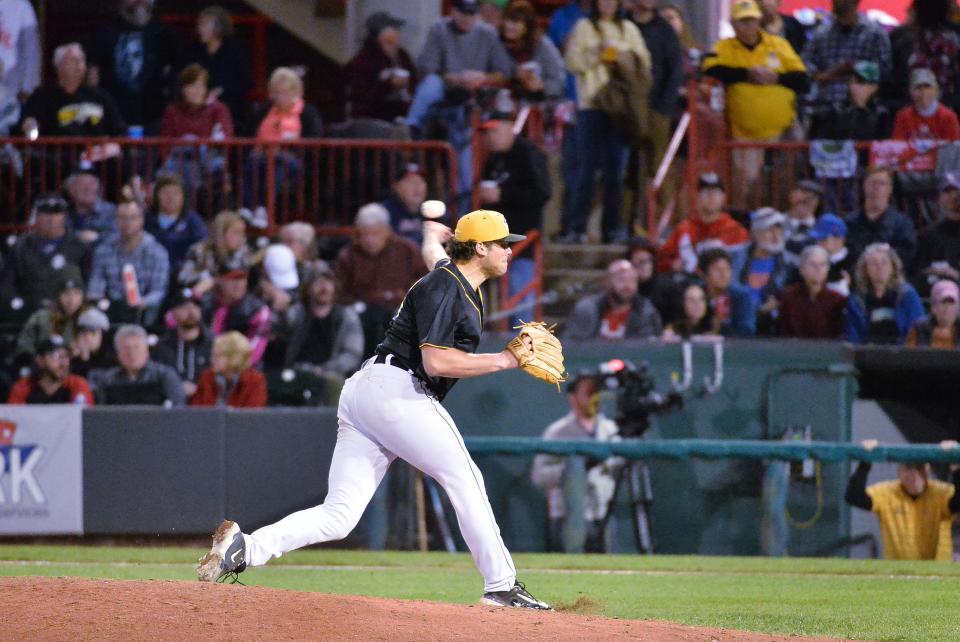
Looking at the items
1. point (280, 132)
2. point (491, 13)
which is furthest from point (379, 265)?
point (491, 13)

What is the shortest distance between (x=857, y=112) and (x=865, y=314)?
8.12 ft

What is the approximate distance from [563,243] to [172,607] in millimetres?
9065

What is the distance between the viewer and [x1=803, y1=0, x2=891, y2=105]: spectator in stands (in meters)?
15.1

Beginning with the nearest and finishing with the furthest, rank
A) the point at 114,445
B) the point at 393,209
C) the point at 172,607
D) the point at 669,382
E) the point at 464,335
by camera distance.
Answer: the point at 172,607
the point at 464,335
the point at 114,445
the point at 669,382
the point at 393,209

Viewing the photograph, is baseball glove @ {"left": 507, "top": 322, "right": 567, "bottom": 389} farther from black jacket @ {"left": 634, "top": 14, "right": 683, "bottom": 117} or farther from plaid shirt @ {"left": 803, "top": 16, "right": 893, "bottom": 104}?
A: plaid shirt @ {"left": 803, "top": 16, "right": 893, "bottom": 104}

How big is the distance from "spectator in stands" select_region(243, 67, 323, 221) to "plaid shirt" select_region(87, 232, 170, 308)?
1.06 m

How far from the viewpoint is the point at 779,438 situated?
1331cm

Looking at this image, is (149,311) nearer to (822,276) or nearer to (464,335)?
(822,276)

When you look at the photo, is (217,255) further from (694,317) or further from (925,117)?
(925,117)

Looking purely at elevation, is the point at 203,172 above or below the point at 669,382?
above

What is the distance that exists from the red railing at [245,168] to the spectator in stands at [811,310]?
3169 mm

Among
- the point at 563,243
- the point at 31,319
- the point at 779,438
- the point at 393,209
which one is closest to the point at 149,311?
the point at 31,319

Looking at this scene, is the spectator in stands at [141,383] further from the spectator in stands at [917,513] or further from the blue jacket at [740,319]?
the spectator in stands at [917,513]

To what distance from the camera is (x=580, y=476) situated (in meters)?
12.2
